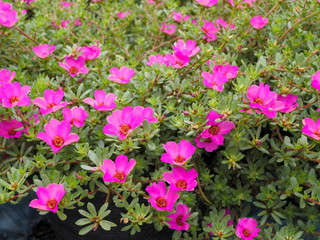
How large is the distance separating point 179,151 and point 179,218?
8.8 inches

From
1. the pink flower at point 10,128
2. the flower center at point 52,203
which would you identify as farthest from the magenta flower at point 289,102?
the pink flower at point 10,128

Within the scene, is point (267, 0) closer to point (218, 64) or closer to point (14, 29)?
point (218, 64)

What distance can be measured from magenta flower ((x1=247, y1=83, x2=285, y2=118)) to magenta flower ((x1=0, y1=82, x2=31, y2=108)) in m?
0.65

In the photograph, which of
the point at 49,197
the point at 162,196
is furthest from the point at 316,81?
the point at 49,197

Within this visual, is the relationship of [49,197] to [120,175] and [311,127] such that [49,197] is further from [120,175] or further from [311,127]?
[311,127]

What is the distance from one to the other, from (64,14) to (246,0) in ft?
2.79

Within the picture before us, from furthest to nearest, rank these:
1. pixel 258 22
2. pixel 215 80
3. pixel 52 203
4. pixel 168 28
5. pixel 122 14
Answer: pixel 122 14, pixel 168 28, pixel 258 22, pixel 215 80, pixel 52 203

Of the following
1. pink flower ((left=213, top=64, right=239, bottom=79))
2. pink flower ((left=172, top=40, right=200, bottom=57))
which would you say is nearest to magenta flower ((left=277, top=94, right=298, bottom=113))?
pink flower ((left=213, top=64, right=239, bottom=79))

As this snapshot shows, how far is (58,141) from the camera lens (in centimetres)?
116

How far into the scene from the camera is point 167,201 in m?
1.16

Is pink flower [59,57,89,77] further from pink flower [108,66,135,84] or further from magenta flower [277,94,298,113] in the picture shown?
magenta flower [277,94,298,113]

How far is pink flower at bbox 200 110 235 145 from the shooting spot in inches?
47.1

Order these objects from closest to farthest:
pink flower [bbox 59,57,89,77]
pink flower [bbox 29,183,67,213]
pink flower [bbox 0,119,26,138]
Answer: pink flower [bbox 29,183,67,213] → pink flower [bbox 0,119,26,138] → pink flower [bbox 59,57,89,77]

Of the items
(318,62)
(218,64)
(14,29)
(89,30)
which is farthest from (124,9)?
(318,62)
